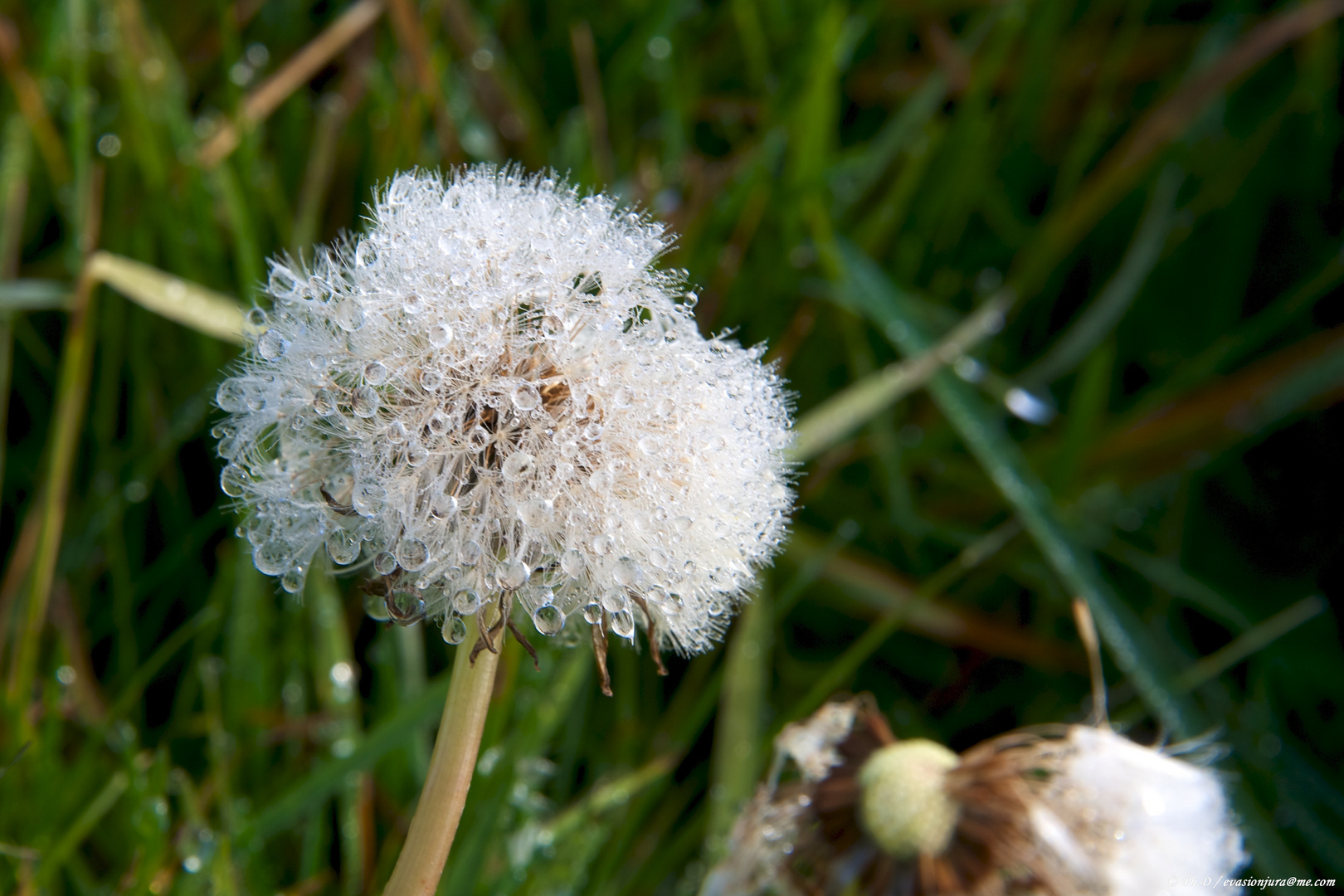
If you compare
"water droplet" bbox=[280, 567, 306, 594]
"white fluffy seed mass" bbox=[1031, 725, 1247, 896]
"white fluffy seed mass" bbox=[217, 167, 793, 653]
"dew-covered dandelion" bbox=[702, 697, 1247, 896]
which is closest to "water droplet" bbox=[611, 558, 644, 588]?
"white fluffy seed mass" bbox=[217, 167, 793, 653]

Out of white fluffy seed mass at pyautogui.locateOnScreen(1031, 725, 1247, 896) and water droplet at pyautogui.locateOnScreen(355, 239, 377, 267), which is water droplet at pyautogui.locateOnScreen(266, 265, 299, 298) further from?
white fluffy seed mass at pyautogui.locateOnScreen(1031, 725, 1247, 896)

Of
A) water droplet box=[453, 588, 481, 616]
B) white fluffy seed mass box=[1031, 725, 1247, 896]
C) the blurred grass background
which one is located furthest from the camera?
the blurred grass background

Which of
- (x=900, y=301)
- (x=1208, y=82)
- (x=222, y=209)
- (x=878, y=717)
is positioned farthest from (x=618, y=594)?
(x=1208, y=82)

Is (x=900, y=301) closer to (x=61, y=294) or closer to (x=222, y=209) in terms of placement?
(x=222, y=209)

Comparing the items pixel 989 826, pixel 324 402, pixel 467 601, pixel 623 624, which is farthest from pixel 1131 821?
pixel 324 402

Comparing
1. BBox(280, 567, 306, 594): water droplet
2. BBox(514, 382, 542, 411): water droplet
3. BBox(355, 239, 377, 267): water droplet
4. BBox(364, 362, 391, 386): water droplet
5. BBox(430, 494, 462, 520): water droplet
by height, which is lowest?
BBox(280, 567, 306, 594): water droplet

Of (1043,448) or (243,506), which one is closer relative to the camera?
(243,506)

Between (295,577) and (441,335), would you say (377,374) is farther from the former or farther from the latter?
(295,577)
